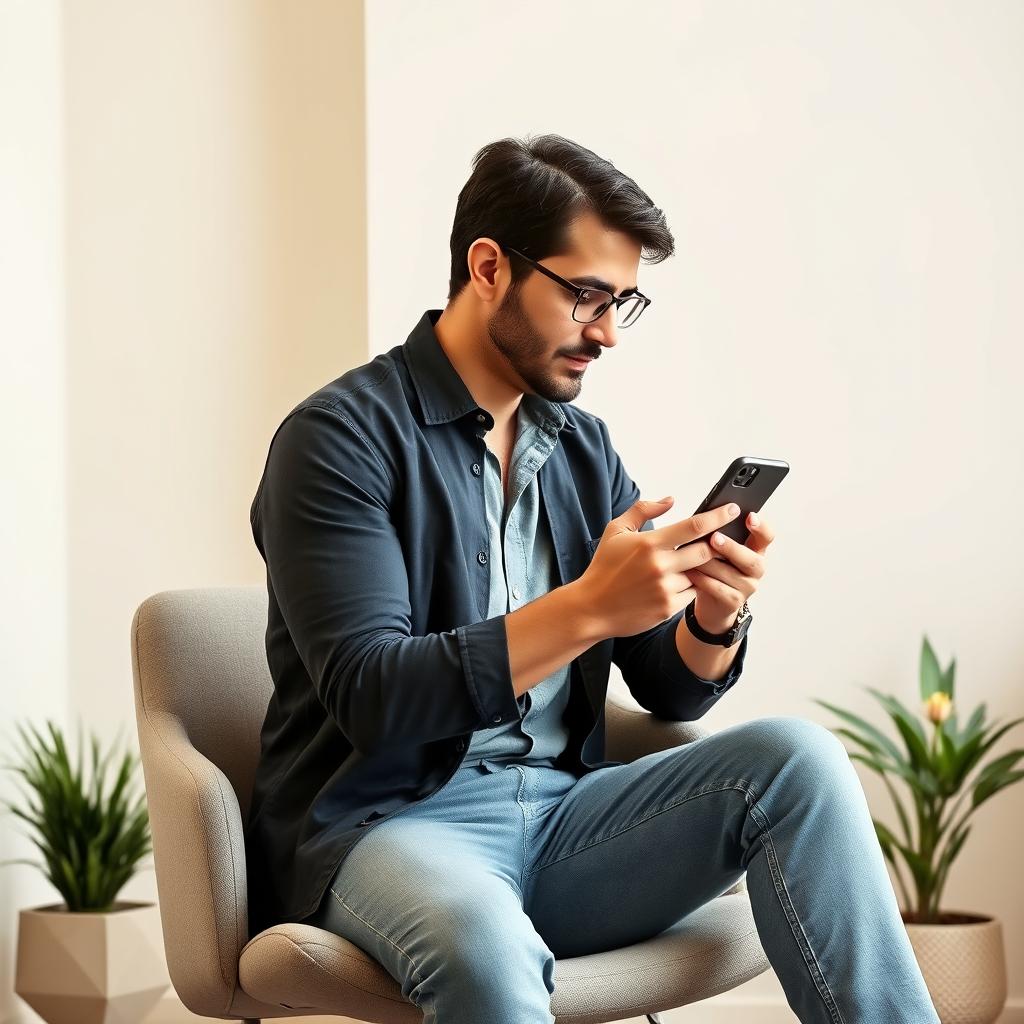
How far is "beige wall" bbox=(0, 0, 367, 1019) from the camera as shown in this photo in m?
2.80

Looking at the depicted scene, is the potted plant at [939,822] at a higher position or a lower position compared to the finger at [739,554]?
lower

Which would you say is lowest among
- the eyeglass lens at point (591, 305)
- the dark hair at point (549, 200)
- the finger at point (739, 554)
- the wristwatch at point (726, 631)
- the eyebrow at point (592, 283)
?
the wristwatch at point (726, 631)

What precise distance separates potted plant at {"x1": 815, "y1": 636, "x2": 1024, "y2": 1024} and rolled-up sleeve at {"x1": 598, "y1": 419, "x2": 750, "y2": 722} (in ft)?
2.71

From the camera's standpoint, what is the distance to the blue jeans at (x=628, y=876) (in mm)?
1221

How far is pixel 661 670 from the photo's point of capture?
170cm

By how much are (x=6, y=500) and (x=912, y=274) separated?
1.85 m

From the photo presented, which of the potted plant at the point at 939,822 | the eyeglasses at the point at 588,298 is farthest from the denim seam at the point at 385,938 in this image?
the potted plant at the point at 939,822

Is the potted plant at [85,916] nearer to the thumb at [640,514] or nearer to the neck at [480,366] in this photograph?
the neck at [480,366]

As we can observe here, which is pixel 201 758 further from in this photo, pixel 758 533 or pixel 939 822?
pixel 939 822

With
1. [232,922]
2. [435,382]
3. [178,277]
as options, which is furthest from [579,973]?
[178,277]

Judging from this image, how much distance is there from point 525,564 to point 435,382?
0.25 meters

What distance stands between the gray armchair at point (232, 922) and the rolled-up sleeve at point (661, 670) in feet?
0.18

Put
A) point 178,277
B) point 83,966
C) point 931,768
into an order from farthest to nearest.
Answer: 1. point 178,277
2. point 931,768
3. point 83,966

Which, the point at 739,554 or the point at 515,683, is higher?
the point at 739,554
